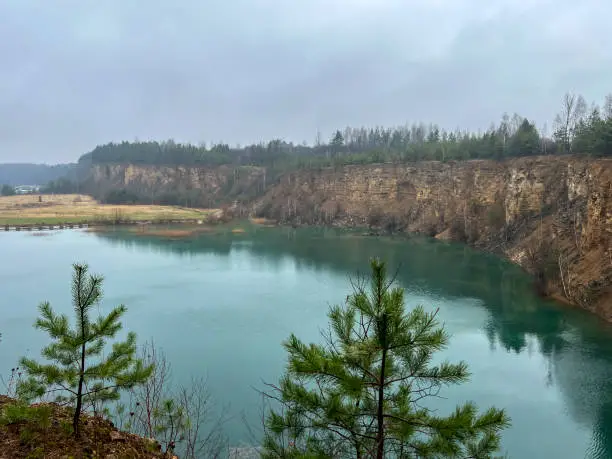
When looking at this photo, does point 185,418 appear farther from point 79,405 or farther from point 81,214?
point 81,214

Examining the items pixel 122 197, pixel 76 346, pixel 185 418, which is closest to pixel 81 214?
pixel 122 197

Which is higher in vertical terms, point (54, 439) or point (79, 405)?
point (79, 405)

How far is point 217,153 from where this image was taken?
9981 centimetres

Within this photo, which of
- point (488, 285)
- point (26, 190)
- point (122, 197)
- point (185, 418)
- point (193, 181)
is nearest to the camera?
point (185, 418)

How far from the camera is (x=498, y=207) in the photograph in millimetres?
43375

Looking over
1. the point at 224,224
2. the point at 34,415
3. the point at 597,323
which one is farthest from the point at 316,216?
the point at 34,415

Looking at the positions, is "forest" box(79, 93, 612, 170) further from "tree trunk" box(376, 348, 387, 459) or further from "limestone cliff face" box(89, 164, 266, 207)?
"tree trunk" box(376, 348, 387, 459)

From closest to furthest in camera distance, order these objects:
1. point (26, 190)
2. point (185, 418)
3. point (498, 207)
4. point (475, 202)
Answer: point (185, 418) → point (498, 207) → point (475, 202) → point (26, 190)

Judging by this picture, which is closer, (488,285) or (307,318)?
(307,318)

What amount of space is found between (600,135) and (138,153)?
101788 millimetres

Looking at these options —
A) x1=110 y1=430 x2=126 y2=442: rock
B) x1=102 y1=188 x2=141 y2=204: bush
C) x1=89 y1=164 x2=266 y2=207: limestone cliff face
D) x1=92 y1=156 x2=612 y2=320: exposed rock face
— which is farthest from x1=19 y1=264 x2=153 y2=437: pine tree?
x1=102 y1=188 x2=141 y2=204: bush

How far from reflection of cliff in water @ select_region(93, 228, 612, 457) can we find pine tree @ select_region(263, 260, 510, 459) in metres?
0.53

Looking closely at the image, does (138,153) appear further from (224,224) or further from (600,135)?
(600,135)

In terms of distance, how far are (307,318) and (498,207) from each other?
29409 millimetres
